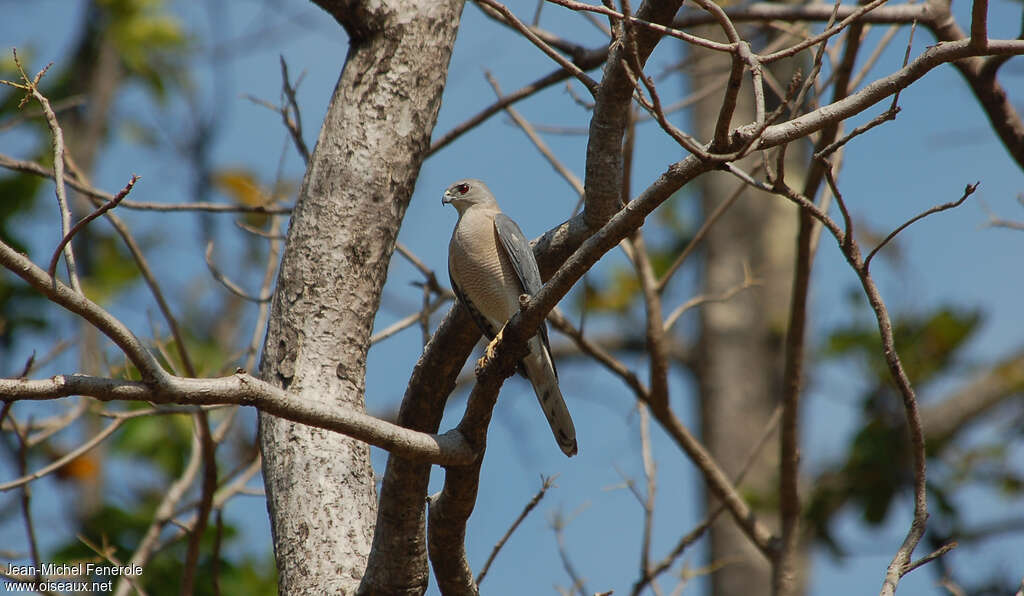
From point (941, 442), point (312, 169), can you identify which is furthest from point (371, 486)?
point (941, 442)

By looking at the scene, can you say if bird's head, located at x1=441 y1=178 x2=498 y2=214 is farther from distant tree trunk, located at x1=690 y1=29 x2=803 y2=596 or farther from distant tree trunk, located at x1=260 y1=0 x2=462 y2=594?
distant tree trunk, located at x1=690 y1=29 x2=803 y2=596

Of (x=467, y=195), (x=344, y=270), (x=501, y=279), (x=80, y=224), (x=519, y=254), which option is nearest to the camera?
(x=80, y=224)

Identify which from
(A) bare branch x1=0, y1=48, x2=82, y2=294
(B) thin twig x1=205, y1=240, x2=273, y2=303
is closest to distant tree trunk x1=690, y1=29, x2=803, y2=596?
(B) thin twig x1=205, y1=240, x2=273, y2=303

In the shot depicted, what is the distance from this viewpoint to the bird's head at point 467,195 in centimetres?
539

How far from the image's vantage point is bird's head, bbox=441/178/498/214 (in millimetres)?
5395

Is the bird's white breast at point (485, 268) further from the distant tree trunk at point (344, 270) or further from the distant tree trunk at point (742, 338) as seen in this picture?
the distant tree trunk at point (742, 338)

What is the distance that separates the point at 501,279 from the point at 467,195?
1.08 m

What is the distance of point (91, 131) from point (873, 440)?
955 centimetres

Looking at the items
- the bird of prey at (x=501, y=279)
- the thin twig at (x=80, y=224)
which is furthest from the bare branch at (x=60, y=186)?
the bird of prey at (x=501, y=279)

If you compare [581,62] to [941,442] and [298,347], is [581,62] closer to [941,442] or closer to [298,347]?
[298,347]

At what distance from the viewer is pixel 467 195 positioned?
5434 mm

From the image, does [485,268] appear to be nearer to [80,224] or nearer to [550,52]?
[550,52]

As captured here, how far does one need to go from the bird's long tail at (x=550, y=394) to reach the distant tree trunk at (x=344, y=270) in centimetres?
80

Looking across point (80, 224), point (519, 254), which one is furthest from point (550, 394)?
point (80, 224)
